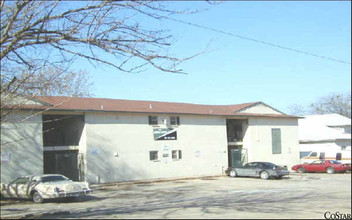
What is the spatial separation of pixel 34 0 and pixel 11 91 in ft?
8.36

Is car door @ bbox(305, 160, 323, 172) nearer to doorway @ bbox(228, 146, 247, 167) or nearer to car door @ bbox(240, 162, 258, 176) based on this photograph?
doorway @ bbox(228, 146, 247, 167)

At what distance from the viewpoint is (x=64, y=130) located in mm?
31859

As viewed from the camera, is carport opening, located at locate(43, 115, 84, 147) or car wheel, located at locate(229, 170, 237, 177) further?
car wheel, located at locate(229, 170, 237, 177)

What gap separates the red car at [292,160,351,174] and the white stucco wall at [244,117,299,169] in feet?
5.90

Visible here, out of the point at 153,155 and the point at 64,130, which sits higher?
the point at 64,130

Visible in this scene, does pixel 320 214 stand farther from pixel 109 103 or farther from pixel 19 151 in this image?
pixel 109 103

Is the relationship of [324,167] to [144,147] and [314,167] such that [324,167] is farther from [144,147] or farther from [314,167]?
[144,147]

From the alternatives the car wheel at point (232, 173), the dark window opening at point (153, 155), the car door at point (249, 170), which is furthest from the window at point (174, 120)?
the car door at point (249, 170)

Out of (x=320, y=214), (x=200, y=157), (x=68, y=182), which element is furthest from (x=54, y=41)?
(x=200, y=157)

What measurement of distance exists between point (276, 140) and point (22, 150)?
2500 cm

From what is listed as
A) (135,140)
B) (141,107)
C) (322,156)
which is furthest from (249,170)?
(322,156)

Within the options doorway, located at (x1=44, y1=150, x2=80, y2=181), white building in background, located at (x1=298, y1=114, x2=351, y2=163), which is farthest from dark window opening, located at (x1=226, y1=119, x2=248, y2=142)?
doorway, located at (x1=44, y1=150, x2=80, y2=181)

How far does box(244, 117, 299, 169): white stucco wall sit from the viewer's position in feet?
131

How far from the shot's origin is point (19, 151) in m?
25.8
